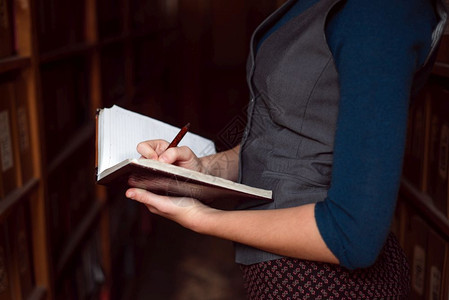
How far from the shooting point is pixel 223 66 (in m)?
4.96

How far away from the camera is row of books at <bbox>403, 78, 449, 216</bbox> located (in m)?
1.54

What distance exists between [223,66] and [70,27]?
10.1 ft

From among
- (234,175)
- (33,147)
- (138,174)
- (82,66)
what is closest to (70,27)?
(82,66)

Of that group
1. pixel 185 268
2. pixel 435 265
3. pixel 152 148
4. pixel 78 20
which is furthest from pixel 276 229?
pixel 185 268

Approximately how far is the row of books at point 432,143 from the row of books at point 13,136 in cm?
113

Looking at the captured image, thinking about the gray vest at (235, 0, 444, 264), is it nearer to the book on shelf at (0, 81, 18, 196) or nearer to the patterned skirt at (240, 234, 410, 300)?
the patterned skirt at (240, 234, 410, 300)

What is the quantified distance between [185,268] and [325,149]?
2521 millimetres

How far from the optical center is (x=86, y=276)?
219 centimetres

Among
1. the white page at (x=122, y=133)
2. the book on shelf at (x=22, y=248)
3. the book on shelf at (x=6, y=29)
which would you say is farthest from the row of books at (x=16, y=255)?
the white page at (x=122, y=133)

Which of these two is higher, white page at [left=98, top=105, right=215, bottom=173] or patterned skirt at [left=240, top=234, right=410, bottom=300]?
white page at [left=98, top=105, right=215, bottom=173]

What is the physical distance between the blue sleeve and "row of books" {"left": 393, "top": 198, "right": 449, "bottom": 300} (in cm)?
95

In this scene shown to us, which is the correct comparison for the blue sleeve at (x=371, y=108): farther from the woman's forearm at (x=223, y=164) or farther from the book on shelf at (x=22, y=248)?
the book on shelf at (x=22, y=248)

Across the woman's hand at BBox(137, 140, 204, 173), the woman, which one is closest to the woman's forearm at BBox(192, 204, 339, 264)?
the woman

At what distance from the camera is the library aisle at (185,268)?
288cm
